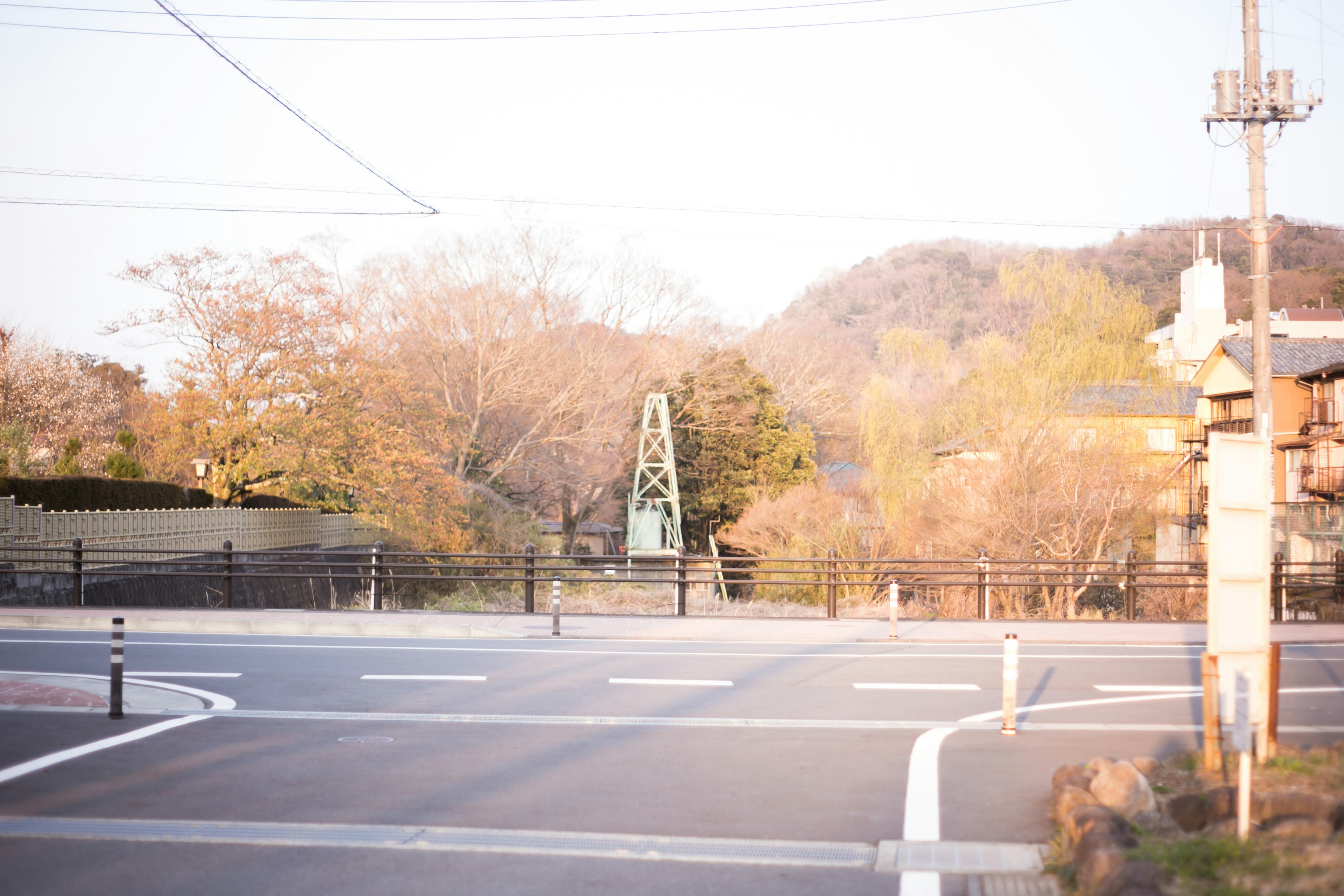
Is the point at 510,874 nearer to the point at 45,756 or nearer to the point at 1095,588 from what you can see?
the point at 45,756

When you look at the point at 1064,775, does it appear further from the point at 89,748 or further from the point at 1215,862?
the point at 89,748

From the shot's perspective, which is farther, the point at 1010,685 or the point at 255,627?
the point at 255,627

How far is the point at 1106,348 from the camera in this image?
30297 millimetres

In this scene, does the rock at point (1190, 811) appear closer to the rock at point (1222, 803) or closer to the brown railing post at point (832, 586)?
the rock at point (1222, 803)

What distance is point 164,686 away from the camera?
11.5 metres

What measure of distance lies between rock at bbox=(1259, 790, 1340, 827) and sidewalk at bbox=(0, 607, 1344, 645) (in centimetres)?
1060

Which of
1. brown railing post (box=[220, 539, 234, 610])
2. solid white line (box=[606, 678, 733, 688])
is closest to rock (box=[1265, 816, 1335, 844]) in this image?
solid white line (box=[606, 678, 733, 688])

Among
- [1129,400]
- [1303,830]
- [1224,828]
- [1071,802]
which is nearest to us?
[1303,830]

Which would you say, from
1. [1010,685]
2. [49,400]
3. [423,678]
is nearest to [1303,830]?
[1010,685]

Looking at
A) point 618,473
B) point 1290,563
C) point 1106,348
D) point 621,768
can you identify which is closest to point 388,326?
point 618,473

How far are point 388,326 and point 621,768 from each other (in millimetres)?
33734

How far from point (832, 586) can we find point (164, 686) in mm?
11989

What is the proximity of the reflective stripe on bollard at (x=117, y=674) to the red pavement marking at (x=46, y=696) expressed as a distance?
0.66 meters

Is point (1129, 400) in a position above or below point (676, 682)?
above
